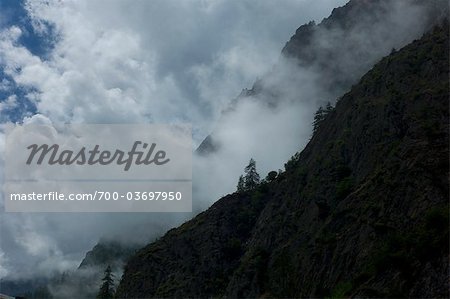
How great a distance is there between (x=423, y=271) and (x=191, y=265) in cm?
5144

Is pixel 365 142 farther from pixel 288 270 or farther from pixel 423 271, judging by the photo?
pixel 423 271

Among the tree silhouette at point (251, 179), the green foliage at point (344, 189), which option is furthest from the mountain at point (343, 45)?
the green foliage at point (344, 189)

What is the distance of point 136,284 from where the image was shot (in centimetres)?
8331

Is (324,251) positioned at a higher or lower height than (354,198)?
lower

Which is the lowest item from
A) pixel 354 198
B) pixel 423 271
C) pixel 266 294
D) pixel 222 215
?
pixel 423 271

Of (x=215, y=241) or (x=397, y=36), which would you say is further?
(x=397, y=36)

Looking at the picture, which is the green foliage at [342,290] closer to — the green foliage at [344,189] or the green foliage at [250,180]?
the green foliage at [344,189]

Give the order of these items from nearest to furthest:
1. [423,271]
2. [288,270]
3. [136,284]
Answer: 1. [423,271]
2. [288,270]
3. [136,284]

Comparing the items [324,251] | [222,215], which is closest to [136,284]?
[222,215]

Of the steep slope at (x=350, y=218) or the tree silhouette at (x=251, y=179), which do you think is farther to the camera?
the tree silhouette at (x=251, y=179)

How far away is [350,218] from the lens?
47.9 metres

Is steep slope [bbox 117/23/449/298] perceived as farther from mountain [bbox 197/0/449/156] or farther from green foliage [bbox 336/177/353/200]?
mountain [bbox 197/0/449/156]

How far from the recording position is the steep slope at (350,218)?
117 feet

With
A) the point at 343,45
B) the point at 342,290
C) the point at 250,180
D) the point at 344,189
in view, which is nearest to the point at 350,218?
the point at 344,189
